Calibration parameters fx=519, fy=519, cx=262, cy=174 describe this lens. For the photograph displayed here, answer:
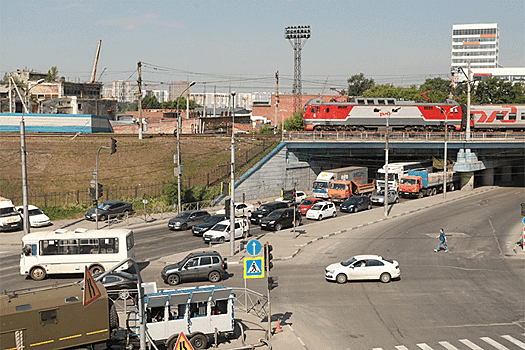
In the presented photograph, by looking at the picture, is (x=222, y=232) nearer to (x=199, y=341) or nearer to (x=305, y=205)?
(x=305, y=205)

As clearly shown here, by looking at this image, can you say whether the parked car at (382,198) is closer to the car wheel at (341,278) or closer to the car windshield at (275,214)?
the car windshield at (275,214)

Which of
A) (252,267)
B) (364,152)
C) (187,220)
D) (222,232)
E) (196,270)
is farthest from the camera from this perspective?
(364,152)

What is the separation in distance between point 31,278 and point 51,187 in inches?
884

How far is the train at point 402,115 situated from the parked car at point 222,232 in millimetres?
31211

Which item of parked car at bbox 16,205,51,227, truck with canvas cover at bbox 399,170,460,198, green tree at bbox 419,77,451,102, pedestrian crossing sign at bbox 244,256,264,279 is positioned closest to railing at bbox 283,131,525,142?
truck with canvas cover at bbox 399,170,460,198

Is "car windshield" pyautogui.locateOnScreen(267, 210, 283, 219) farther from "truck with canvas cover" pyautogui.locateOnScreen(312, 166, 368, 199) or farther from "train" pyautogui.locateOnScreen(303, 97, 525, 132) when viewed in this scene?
"train" pyautogui.locateOnScreen(303, 97, 525, 132)

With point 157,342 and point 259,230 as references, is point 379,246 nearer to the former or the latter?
point 259,230

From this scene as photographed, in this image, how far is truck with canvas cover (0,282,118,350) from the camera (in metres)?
14.2

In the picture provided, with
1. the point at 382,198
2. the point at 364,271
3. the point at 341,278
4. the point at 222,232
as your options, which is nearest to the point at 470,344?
the point at 364,271

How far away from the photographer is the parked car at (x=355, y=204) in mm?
44688

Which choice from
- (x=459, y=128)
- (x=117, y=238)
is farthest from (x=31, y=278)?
(x=459, y=128)

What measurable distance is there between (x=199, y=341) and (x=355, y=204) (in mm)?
29886

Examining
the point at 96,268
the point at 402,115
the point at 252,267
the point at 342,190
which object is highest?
the point at 402,115

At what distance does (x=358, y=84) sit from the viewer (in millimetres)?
149000
